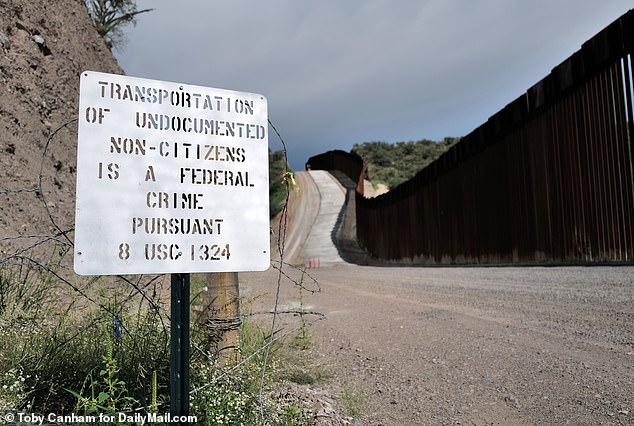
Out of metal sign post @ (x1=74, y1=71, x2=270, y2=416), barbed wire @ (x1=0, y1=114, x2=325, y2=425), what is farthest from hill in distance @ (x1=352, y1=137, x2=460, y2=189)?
metal sign post @ (x1=74, y1=71, x2=270, y2=416)

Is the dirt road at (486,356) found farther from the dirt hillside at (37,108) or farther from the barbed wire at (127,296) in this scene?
the dirt hillside at (37,108)

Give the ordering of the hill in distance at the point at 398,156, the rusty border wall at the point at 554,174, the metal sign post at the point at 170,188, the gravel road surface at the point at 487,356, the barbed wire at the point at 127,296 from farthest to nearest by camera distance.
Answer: the hill in distance at the point at 398,156 → the rusty border wall at the point at 554,174 → the gravel road surface at the point at 487,356 → the barbed wire at the point at 127,296 → the metal sign post at the point at 170,188

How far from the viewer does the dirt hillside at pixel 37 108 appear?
770 centimetres

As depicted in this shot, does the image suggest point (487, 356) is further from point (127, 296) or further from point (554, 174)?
point (554, 174)

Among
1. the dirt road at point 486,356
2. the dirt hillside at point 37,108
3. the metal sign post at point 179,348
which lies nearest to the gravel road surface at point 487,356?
the dirt road at point 486,356

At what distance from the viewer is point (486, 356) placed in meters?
5.26

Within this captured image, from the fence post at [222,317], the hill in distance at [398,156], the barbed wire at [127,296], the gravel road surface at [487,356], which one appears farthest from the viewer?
the hill in distance at [398,156]

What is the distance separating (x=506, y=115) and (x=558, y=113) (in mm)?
3268

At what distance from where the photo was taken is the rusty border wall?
39.5 ft

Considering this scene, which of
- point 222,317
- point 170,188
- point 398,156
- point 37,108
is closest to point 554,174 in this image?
point 222,317

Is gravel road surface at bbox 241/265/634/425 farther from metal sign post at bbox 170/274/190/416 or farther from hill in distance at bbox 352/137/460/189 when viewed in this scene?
hill in distance at bbox 352/137/460/189

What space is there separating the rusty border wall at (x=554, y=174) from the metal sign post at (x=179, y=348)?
12.2m

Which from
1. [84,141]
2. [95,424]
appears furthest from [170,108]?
[95,424]

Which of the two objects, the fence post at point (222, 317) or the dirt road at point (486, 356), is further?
the fence post at point (222, 317)
